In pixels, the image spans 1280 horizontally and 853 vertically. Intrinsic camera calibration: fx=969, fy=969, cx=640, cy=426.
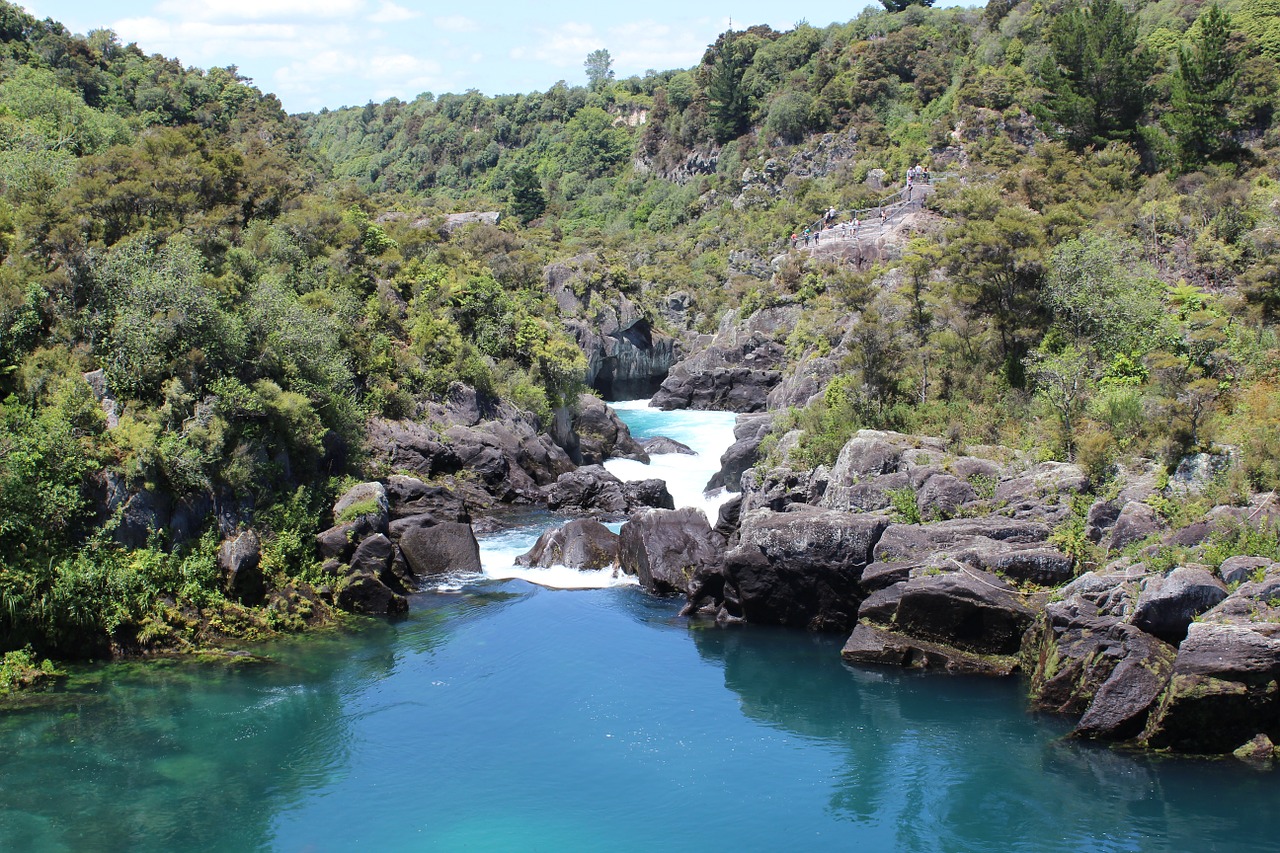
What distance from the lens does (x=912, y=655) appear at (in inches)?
982

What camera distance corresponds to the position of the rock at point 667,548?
3105cm

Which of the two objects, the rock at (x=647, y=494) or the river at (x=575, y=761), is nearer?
the river at (x=575, y=761)

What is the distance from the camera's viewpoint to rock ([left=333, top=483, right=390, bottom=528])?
99.2 feet

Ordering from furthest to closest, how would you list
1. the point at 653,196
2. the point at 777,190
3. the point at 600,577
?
the point at 653,196, the point at 777,190, the point at 600,577

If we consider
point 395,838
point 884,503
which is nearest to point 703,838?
point 395,838

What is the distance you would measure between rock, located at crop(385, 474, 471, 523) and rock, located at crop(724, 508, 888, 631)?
38.8 ft

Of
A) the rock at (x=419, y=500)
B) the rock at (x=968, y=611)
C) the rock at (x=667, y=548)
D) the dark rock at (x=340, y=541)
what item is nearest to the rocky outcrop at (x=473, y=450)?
the rock at (x=419, y=500)

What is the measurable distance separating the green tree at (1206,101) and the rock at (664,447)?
2846 centimetres

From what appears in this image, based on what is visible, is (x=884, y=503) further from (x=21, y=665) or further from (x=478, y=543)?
(x=21, y=665)

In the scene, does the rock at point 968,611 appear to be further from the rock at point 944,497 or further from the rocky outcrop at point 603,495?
the rocky outcrop at point 603,495

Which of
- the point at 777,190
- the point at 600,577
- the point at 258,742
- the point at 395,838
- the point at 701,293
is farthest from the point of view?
the point at 777,190

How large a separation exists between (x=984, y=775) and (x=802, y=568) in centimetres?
877

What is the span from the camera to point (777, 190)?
10144cm

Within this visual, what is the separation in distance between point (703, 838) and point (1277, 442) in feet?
56.0
